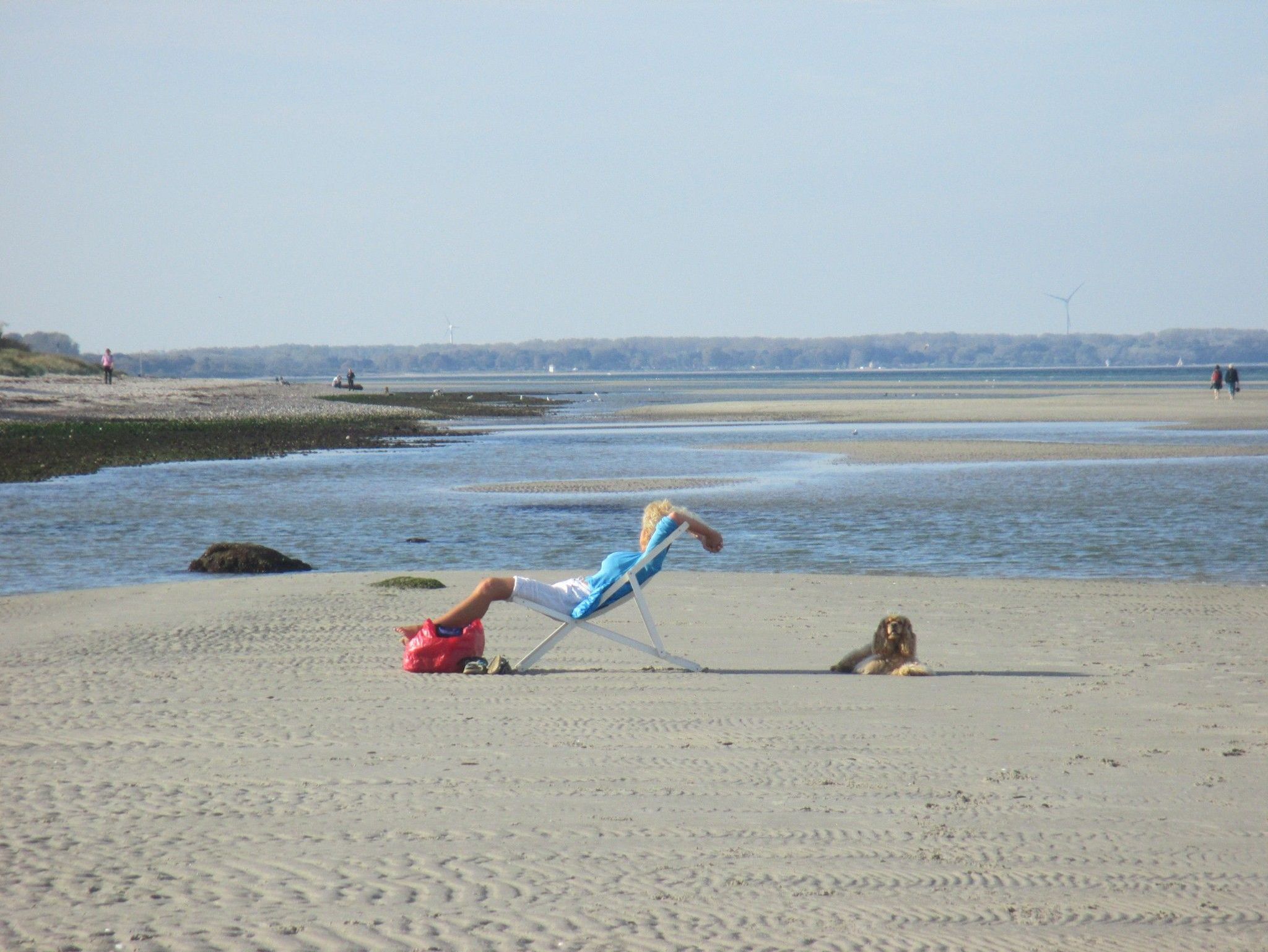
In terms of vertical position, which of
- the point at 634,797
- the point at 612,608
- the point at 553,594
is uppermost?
the point at 553,594

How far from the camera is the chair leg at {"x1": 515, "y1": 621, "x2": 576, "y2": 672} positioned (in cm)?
918

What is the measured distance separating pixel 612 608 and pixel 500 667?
2.85 feet

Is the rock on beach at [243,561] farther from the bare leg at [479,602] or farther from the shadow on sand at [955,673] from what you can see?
the shadow on sand at [955,673]

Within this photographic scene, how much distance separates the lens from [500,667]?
914 centimetres

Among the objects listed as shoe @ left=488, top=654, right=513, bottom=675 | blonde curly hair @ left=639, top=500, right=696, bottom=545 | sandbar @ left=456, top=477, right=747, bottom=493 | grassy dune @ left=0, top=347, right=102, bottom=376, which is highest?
grassy dune @ left=0, top=347, right=102, bottom=376

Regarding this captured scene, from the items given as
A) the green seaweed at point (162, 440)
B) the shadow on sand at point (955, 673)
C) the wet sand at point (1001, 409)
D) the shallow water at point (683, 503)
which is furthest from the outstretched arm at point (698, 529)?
the wet sand at point (1001, 409)

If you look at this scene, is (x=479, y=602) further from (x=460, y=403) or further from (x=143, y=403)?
(x=460, y=403)

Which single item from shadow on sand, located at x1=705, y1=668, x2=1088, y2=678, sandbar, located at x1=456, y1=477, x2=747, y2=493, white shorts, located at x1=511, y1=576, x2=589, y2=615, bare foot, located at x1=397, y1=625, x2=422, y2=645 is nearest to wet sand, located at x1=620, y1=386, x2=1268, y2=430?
sandbar, located at x1=456, y1=477, x2=747, y2=493

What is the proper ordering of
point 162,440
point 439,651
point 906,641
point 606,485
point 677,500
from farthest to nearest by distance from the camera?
point 162,440, point 606,485, point 677,500, point 439,651, point 906,641

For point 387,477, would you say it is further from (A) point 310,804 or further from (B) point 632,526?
(A) point 310,804

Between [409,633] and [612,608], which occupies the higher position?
[612,608]

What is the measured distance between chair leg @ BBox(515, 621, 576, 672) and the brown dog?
194 cm

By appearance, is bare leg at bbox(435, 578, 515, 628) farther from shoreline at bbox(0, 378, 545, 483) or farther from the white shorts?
shoreline at bbox(0, 378, 545, 483)

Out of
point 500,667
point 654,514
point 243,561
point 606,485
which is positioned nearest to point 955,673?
point 654,514
